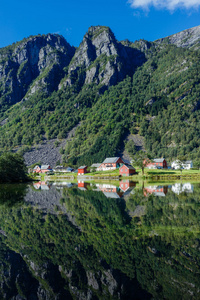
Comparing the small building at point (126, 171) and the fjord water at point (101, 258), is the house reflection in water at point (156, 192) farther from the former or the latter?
the small building at point (126, 171)

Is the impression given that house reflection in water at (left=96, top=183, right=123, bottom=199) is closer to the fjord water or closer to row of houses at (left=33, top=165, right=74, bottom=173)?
the fjord water

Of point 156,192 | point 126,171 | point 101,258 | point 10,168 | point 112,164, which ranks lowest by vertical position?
point 156,192

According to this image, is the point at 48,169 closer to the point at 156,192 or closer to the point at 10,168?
the point at 10,168

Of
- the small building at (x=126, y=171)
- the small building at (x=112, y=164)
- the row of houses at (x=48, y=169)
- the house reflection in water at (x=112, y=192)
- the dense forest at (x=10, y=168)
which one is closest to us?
the house reflection in water at (x=112, y=192)

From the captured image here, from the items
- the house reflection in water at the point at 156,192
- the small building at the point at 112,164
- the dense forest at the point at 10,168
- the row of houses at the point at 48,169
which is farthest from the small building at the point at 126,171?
the row of houses at the point at 48,169

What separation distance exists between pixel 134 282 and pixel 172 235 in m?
5.75

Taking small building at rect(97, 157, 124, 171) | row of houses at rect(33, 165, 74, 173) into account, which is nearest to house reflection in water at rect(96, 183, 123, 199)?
small building at rect(97, 157, 124, 171)

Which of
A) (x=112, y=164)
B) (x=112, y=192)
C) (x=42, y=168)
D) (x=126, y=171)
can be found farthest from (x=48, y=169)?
(x=112, y=192)

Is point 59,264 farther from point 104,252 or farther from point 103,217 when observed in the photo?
point 103,217

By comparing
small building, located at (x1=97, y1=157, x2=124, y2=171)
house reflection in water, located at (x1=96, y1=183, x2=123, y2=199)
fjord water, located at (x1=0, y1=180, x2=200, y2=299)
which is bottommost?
house reflection in water, located at (x1=96, y1=183, x2=123, y2=199)

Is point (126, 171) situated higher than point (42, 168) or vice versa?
point (42, 168)

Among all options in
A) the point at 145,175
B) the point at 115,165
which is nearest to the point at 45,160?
the point at 115,165

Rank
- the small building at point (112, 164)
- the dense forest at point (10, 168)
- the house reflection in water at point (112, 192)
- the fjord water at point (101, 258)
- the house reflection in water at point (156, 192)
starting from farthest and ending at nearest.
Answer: the small building at point (112, 164), the dense forest at point (10, 168), the house reflection in water at point (156, 192), the house reflection in water at point (112, 192), the fjord water at point (101, 258)

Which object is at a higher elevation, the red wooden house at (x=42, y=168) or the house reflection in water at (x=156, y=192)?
the red wooden house at (x=42, y=168)
